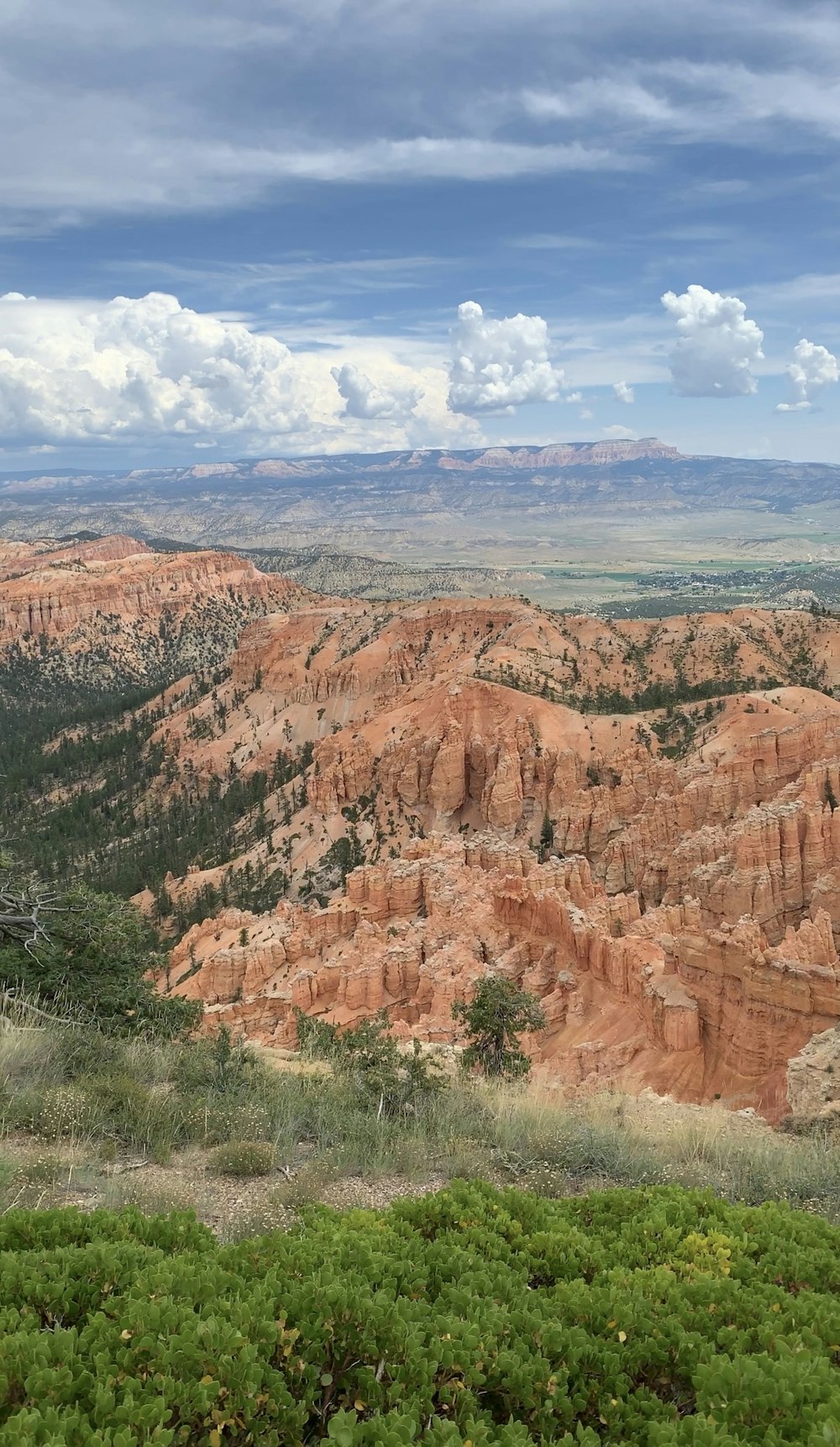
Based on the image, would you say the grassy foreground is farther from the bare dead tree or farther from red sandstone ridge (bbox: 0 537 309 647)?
red sandstone ridge (bbox: 0 537 309 647)

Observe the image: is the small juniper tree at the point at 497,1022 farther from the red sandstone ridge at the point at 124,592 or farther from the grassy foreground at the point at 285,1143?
the red sandstone ridge at the point at 124,592

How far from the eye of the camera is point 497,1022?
67.1 ft

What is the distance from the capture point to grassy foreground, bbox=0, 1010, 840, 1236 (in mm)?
8203

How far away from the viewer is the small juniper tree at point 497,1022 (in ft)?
64.2

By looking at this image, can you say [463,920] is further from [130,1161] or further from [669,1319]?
[669,1319]

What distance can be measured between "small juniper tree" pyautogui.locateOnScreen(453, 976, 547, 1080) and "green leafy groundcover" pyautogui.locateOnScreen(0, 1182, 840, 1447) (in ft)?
43.8

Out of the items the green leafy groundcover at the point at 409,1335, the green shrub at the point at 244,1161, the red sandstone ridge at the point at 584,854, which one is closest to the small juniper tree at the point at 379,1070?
the green shrub at the point at 244,1161

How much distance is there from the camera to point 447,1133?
1034 cm

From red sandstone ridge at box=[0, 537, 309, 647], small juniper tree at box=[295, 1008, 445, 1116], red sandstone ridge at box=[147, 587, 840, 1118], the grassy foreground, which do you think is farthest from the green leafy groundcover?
red sandstone ridge at box=[0, 537, 309, 647]

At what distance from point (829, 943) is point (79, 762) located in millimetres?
92189

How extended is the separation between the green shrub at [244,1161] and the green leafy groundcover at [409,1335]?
98.2 inches

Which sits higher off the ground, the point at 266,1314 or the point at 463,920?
the point at 266,1314

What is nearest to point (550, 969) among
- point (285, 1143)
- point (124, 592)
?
point (285, 1143)

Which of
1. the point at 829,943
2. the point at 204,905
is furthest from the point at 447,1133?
the point at 204,905
